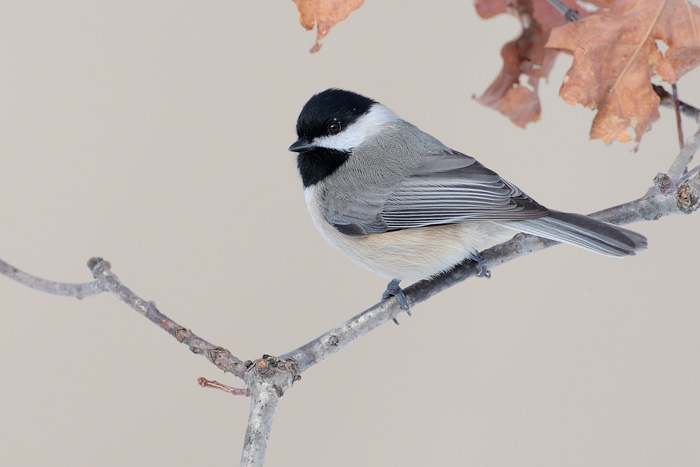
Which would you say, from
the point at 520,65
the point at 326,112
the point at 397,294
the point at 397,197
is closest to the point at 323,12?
the point at 326,112

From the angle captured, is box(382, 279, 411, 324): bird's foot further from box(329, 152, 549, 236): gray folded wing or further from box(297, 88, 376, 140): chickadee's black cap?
box(297, 88, 376, 140): chickadee's black cap

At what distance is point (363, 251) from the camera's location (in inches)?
71.4

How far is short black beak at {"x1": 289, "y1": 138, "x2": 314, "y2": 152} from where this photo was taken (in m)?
1.81

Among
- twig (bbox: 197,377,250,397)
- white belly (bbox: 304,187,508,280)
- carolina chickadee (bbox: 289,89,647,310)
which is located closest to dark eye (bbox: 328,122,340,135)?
carolina chickadee (bbox: 289,89,647,310)

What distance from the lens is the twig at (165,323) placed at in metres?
1.30

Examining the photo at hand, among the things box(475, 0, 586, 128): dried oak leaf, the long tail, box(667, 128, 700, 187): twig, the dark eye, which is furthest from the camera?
box(475, 0, 586, 128): dried oak leaf

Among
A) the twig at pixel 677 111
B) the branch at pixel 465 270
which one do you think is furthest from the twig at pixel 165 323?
the twig at pixel 677 111

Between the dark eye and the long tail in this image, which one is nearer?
the long tail

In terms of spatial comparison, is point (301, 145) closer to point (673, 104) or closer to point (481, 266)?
point (481, 266)

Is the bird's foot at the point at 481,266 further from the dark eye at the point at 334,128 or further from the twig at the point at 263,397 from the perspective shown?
the twig at the point at 263,397

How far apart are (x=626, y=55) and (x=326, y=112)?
83cm

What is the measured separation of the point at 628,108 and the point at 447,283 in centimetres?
68

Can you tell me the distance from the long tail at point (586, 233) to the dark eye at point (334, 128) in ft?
2.00

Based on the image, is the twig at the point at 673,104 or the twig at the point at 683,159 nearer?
the twig at the point at 683,159
